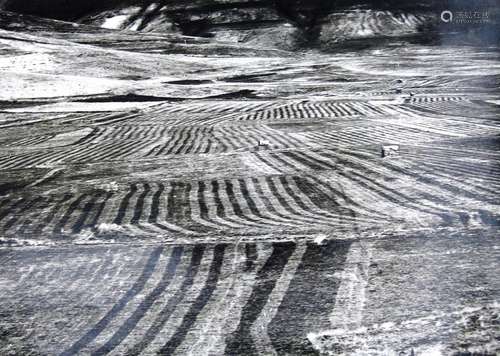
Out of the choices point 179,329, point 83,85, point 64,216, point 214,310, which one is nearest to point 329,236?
point 214,310

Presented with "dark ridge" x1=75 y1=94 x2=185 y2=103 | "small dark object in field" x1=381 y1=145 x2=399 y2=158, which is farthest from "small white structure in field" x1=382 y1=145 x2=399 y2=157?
"dark ridge" x1=75 y1=94 x2=185 y2=103

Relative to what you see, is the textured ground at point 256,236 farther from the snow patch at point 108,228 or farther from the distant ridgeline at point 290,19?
the distant ridgeline at point 290,19

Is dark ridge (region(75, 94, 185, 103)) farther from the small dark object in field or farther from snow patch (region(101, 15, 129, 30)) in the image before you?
snow patch (region(101, 15, 129, 30))

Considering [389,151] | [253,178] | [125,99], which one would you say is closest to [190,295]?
[253,178]

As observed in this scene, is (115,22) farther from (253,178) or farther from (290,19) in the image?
(253,178)

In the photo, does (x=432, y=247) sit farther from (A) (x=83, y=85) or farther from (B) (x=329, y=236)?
(A) (x=83, y=85)
